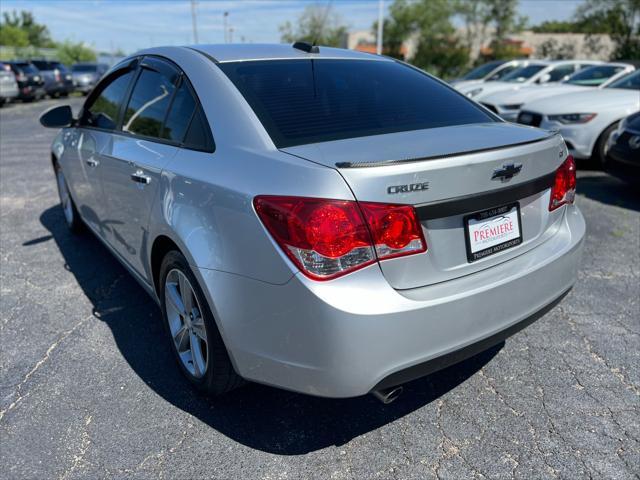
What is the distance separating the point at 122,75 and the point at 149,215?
4.60 feet

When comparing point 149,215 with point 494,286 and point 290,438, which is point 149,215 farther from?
point 494,286

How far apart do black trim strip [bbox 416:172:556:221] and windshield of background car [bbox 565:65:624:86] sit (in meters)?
8.97

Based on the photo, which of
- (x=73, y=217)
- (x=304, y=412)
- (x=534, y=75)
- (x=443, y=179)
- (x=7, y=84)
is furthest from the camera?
(x=7, y=84)

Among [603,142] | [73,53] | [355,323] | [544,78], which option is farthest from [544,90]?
[73,53]

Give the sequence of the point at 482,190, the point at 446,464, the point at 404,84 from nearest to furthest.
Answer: the point at 482,190 < the point at 446,464 < the point at 404,84

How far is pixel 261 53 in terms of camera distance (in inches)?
113

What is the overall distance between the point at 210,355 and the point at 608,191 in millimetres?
5985

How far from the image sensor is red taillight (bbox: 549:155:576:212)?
8.28 feet

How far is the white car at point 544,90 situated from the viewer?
984 centimetres

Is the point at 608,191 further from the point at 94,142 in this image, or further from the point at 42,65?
the point at 42,65

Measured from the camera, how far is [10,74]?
61.4 feet

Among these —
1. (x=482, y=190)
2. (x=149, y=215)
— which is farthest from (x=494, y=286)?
(x=149, y=215)

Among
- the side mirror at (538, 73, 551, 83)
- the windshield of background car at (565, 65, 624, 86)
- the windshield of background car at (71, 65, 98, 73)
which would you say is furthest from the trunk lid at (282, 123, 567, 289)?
the windshield of background car at (71, 65, 98, 73)

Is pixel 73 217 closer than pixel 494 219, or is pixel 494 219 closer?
pixel 494 219
